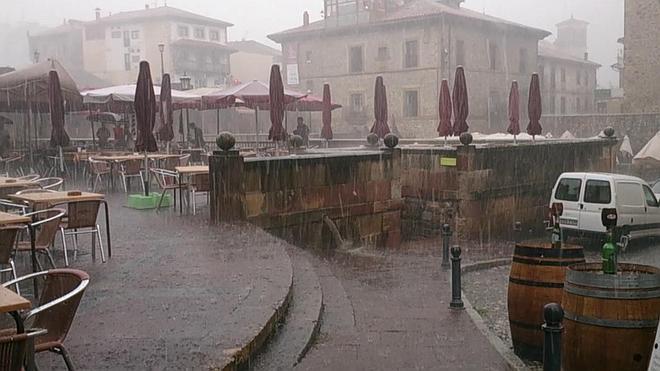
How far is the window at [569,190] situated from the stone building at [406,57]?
23473mm

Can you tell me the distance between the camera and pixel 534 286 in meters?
4.98

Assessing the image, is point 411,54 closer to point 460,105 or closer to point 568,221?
point 460,105

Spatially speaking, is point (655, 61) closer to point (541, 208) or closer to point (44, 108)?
point (541, 208)

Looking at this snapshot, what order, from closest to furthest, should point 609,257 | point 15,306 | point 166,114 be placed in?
point 15,306, point 609,257, point 166,114

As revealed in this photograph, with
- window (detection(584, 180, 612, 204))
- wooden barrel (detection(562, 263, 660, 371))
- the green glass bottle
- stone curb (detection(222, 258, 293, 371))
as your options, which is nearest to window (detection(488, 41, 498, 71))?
window (detection(584, 180, 612, 204))

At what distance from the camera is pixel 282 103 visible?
47.3ft

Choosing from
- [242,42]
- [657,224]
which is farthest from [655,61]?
[242,42]

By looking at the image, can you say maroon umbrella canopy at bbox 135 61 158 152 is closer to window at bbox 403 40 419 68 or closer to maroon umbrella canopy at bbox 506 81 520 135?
maroon umbrella canopy at bbox 506 81 520 135

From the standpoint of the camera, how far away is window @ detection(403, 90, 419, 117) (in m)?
38.2

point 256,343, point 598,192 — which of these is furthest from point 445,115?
point 256,343

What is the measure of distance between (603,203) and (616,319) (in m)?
10.1

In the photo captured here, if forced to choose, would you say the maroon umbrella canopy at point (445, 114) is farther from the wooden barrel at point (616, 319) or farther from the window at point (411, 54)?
the window at point (411, 54)

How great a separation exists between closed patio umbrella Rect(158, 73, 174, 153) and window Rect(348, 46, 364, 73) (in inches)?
1024

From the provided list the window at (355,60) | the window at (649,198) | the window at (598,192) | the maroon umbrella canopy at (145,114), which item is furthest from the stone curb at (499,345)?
the window at (355,60)
